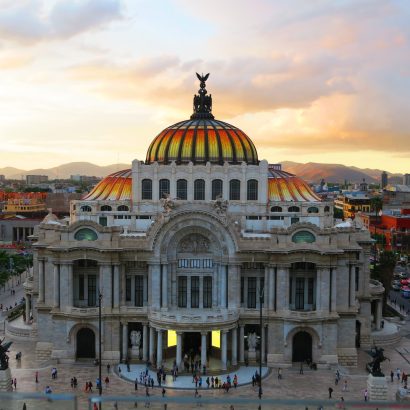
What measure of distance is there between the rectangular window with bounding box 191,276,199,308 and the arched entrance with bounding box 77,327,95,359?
38.9 ft

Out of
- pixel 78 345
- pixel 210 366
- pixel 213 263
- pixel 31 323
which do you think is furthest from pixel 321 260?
pixel 31 323

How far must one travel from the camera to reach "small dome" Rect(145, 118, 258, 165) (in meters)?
77.8

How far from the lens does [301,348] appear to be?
66.9m

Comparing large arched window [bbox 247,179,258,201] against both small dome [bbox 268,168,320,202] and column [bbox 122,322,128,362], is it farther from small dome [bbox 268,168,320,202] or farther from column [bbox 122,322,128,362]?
column [bbox 122,322,128,362]

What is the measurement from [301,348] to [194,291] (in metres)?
13.3

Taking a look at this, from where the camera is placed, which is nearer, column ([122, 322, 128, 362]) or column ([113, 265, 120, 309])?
column ([113, 265, 120, 309])

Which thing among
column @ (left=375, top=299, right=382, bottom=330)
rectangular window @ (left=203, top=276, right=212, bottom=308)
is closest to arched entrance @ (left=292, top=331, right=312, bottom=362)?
rectangular window @ (left=203, top=276, right=212, bottom=308)

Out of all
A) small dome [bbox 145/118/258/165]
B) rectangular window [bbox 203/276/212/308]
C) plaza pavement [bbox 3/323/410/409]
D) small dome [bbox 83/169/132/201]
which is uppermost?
small dome [bbox 145/118/258/165]

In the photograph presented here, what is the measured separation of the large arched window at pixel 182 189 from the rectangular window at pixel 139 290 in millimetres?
12648

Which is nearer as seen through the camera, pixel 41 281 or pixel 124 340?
pixel 124 340

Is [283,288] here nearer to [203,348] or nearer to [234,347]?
[234,347]

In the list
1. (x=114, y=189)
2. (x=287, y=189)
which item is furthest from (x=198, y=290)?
(x=114, y=189)

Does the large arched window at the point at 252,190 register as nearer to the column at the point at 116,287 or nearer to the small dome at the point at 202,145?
the small dome at the point at 202,145

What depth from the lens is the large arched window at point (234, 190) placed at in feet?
250
